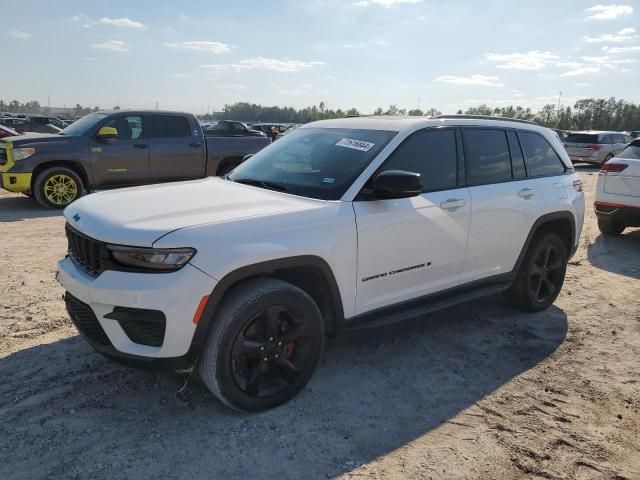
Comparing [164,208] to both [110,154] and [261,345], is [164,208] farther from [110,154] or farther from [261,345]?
[110,154]

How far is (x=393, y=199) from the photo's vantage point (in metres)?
3.69

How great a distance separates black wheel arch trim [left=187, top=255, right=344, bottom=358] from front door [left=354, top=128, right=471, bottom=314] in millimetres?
250

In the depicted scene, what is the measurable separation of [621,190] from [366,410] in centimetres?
667

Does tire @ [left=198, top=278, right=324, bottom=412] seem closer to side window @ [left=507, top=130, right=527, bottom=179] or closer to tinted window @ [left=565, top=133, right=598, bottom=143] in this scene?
side window @ [left=507, top=130, right=527, bottom=179]

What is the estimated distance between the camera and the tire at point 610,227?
8758 mm

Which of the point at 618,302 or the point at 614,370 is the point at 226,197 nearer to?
the point at 614,370

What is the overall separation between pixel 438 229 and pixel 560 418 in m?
1.48

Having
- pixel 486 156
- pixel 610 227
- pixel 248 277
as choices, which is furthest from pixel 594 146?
pixel 248 277

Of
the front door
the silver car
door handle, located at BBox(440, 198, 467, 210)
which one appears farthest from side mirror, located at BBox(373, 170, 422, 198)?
the silver car

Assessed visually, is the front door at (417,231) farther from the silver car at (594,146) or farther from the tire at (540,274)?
the silver car at (594,146)

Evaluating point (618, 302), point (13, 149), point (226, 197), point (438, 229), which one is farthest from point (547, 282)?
point (13, 149)

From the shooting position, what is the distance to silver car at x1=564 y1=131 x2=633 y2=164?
22.5 meters

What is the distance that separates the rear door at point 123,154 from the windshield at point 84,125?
20 centimetres

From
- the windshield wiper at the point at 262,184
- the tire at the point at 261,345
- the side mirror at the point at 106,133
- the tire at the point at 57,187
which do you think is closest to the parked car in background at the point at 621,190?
the windshield wiper at the point at 262,184
